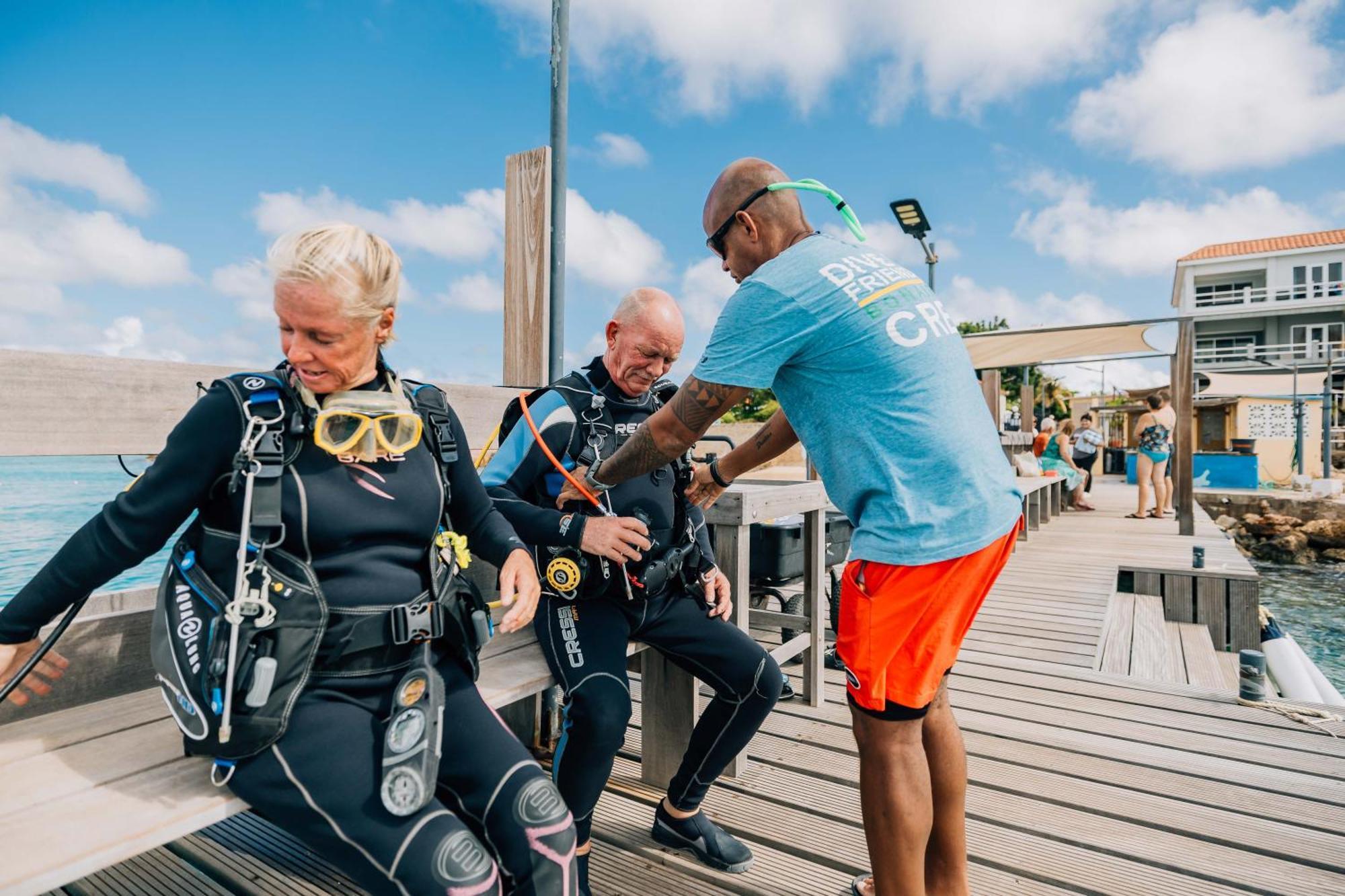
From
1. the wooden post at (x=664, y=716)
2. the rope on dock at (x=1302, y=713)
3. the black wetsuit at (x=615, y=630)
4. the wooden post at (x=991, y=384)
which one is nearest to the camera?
the black wetsuit at (x=615, y=630)

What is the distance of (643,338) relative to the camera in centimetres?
227

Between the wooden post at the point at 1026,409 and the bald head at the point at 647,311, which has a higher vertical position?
the wooden post at the point at 1026,409

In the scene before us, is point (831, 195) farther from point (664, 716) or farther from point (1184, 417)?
point (1184, 417)

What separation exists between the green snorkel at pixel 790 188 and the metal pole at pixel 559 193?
1.05m

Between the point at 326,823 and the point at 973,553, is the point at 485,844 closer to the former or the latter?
the point at 326,823

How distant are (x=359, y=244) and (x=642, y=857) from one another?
1841 mm

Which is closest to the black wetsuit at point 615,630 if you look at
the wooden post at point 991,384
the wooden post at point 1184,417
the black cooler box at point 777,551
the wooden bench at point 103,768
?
the wooden bench at point 103,768

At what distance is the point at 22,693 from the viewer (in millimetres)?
1550

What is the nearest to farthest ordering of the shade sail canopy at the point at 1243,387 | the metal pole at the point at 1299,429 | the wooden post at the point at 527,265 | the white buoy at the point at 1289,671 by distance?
the wooden post at the point at 527,265, the white buoy at the point at 1289,671, the metal pole at the point at 1299,429, the shade sail canopy at the point at 1243,387

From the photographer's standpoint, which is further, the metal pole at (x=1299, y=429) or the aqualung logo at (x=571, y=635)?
the metal pole at (x=1299, y=429)

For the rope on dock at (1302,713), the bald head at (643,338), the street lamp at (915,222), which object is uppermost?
the street lamp at (915,222)

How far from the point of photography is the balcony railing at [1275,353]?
4028 centimetres

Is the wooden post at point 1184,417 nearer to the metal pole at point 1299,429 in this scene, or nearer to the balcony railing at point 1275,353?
the metal pole at point 1299,429

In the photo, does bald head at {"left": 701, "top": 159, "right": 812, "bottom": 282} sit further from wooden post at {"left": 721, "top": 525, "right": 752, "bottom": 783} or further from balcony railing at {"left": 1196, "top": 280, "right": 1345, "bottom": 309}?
balcony railing at {"left": 1196, "top": 280, "right": 1345, "bottom": 309}
